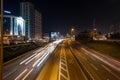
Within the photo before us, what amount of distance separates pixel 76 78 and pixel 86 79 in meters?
1.63

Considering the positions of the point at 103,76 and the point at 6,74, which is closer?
the point at 103,76

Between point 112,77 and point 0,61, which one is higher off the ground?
point 0,61

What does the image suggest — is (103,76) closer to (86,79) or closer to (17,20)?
(86,79)

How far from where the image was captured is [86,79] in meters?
35.0

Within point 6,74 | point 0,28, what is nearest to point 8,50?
point 6,74

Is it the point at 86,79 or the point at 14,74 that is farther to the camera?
the point at 14,74

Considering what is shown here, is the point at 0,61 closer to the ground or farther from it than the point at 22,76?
farther from it

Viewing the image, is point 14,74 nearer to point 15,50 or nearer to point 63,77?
point 63,77

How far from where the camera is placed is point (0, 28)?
750 inches

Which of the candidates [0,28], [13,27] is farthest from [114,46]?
[13,27]

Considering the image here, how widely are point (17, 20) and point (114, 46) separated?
131288 millimetres

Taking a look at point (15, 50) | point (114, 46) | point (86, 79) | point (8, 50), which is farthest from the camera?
point (114, 46)

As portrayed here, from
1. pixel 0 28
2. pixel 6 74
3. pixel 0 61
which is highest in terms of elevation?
pixel 0 28

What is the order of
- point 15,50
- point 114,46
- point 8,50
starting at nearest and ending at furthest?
point 8,50
point 15,50
point 114,46
